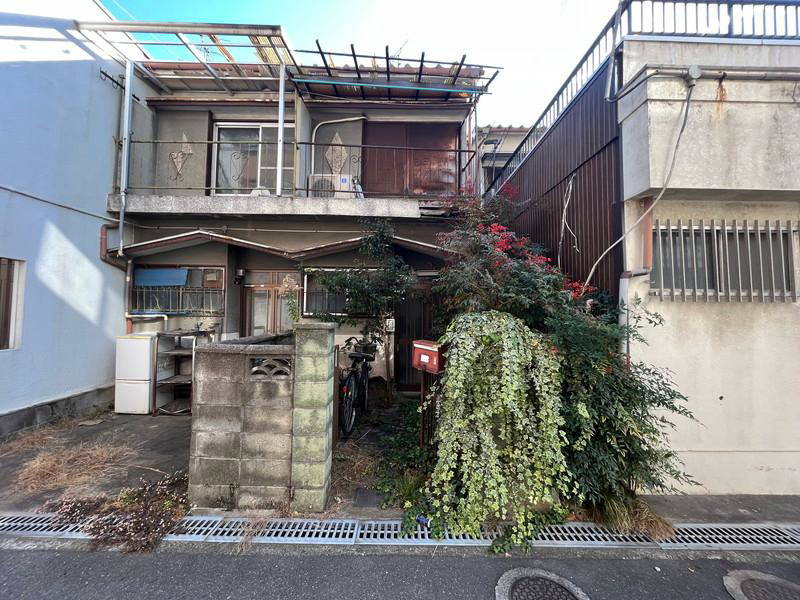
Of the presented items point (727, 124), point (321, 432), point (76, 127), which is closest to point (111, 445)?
point (321, 432)

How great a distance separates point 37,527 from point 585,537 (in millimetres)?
4544

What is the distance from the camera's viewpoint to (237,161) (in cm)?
776

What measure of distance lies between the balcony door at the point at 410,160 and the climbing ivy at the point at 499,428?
568cm

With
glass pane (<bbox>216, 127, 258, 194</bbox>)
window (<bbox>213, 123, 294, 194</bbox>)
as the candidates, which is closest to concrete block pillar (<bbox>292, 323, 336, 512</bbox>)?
window (<bbox>213, 123, 294, 194</bbox>)

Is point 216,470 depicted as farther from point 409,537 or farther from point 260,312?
point 260,312

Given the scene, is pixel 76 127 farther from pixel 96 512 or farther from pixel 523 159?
pixel 523 159

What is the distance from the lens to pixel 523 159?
6375 mm

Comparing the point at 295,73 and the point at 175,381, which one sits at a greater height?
the point at 295,73

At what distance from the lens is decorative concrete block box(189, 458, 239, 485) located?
2.93 meters

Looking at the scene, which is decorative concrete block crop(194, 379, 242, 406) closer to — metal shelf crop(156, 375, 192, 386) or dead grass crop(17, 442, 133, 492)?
dead grass crop(17, 442, 133, 492)

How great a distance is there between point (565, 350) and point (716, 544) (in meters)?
1.90

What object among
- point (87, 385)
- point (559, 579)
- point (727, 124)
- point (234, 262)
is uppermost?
point (727, 124)

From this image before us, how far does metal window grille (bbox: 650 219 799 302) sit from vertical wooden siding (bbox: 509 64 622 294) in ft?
1.57

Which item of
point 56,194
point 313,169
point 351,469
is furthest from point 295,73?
point 351,469
